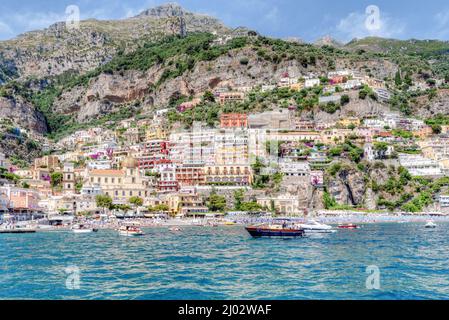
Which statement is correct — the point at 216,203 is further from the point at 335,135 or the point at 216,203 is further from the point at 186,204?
the point at 335,135

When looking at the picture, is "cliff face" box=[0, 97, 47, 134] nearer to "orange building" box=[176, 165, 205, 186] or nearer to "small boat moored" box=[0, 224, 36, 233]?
"orange building" box=[176, 165, 205, 186]

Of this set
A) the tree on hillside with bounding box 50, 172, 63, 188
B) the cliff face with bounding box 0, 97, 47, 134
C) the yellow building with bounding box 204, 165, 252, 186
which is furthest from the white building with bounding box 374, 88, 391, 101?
the cliff face with bounding box 0, 97, 47, 134

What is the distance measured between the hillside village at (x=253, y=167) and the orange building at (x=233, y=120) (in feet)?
0.57

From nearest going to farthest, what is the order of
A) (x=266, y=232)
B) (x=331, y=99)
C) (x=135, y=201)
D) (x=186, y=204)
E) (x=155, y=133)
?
(x=266, y=232) → (x=186, y=204) → (x=135, y=201) → (x=155, y=133) → (x=331, y=99)

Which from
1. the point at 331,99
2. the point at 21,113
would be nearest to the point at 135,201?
the point at 331,99

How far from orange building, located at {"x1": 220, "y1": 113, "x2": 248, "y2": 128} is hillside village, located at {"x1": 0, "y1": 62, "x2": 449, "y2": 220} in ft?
0.57

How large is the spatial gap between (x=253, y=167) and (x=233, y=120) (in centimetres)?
1770

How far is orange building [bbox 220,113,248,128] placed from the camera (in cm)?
8594

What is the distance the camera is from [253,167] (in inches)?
2793

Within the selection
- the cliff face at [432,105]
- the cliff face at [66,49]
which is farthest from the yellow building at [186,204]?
the cliff face at [66,49]

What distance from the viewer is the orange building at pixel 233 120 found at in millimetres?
85938

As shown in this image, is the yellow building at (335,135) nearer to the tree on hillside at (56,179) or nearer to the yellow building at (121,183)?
the yellow building at (121,183)

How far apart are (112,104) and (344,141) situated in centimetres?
5791
